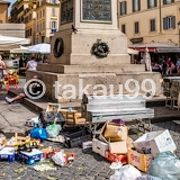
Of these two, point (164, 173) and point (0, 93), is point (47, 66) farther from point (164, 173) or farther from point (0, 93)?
point (164, 173)

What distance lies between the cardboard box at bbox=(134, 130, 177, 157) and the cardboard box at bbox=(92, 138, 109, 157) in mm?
440

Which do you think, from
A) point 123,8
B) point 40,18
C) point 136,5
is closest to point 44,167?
point 136,5

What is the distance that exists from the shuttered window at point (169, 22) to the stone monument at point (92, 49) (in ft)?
101

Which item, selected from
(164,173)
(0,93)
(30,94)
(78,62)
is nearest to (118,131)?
(164,173)

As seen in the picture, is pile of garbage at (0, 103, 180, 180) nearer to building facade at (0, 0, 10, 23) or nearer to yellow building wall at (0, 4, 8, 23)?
building facade at (0, 0, 10, 23)

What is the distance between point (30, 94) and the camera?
36.8ft

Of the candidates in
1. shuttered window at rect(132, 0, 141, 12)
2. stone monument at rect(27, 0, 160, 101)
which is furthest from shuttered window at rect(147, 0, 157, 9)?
stone monument at rect(27, 0, 160, 101)

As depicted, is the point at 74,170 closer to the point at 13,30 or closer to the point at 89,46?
the point at 89,46

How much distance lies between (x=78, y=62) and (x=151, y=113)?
3.53m

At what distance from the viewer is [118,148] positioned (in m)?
5.96

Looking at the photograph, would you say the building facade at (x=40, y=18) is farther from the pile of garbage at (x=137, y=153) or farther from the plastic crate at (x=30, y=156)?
the plastic crate at (x=30, y=156)

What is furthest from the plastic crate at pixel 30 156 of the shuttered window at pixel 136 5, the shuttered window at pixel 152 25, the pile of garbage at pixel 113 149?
the shuttered window at pixel 136 5

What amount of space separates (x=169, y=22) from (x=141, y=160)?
37725 mm

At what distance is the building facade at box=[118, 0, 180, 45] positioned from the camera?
41078 mm
